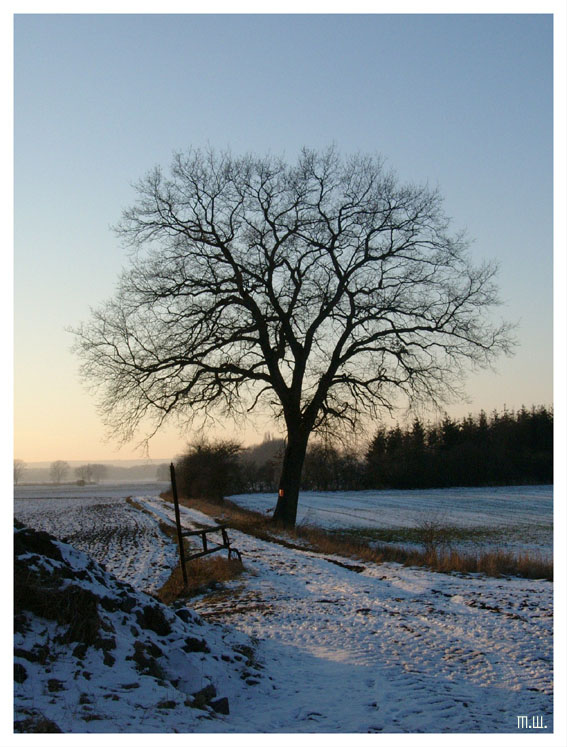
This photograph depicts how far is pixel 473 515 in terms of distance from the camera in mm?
40906

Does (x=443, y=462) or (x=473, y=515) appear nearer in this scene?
(x=473, y=515)

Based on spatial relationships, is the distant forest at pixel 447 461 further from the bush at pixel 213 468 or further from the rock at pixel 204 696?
the rock at pixel 204 696

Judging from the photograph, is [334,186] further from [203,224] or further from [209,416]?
[209,416]

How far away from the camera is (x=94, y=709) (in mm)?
5004

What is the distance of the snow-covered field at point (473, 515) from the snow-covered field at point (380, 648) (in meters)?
12.2

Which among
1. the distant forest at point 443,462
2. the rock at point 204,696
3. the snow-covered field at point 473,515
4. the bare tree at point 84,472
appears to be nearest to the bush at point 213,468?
the snow-covered field at point 473,515

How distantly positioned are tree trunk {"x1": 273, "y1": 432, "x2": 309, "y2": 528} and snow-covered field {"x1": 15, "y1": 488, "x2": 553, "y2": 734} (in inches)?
324

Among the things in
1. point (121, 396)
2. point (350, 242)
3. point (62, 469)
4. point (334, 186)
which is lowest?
point (62, 469)

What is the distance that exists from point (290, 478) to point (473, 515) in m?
22.5

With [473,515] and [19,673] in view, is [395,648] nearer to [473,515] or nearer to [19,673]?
[19,673]

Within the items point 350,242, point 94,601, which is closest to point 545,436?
point 350,242

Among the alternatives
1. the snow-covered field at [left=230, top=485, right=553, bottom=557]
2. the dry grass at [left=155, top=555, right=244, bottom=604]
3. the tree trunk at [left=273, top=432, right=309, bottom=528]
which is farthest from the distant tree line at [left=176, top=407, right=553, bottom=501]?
the dry grass at [left=155, top=555, right=244, bottom=604]

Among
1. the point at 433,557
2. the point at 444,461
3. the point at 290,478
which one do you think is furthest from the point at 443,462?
the point at 433,557

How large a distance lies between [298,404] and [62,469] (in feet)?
394
